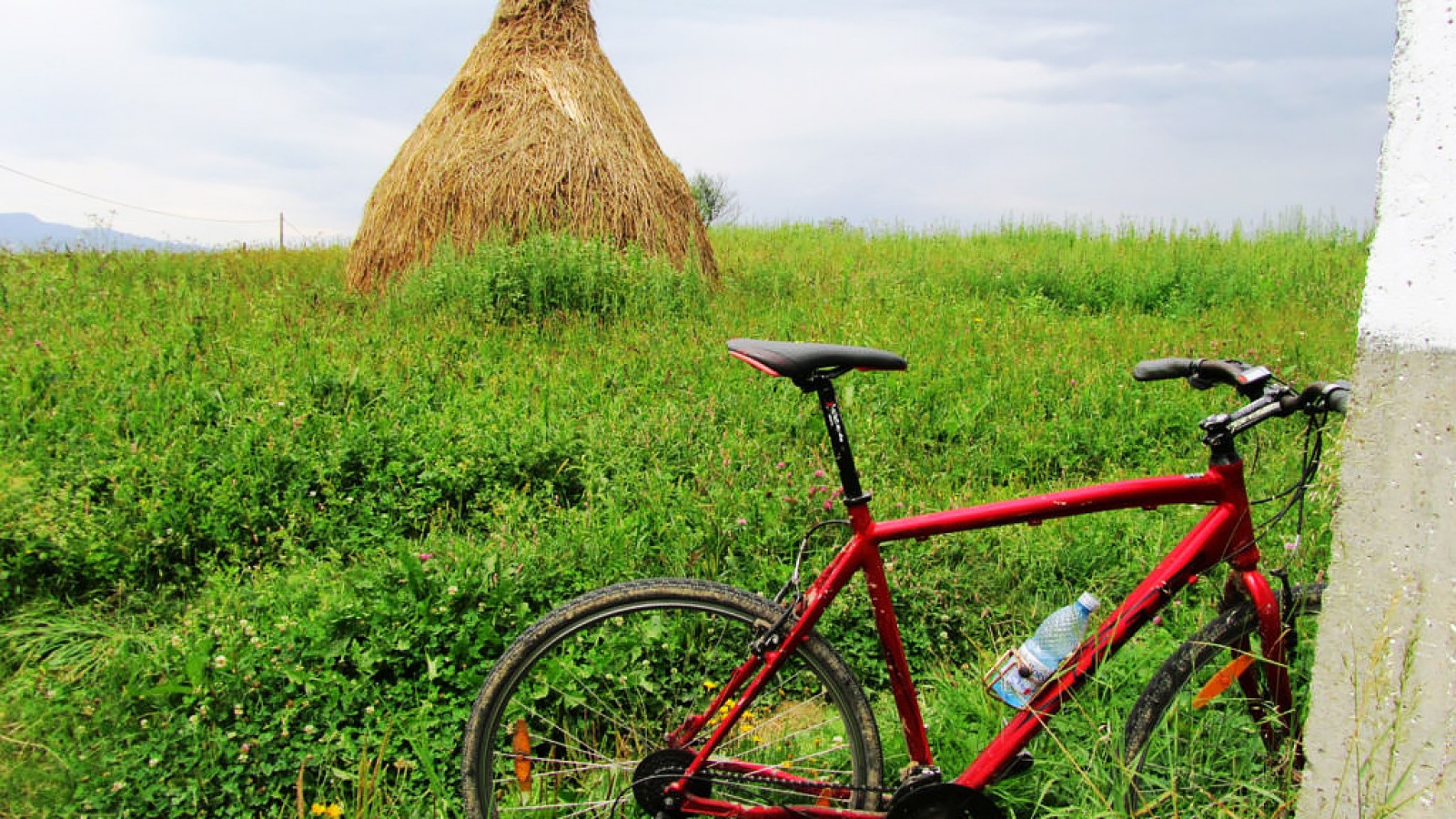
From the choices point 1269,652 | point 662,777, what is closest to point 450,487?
point 662,777

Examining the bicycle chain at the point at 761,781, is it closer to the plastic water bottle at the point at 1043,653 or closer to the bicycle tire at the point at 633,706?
the bicycle tire at the point at 633,706

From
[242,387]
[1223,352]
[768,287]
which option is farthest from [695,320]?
[1223,352]

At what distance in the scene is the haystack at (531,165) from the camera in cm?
764

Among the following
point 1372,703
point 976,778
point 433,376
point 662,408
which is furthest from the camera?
point 433,376

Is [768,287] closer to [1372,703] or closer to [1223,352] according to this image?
[1223,352]

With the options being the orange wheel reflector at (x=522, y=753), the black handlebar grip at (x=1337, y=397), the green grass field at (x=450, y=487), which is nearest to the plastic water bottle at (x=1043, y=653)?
the green grass field at (x=450, y=487)

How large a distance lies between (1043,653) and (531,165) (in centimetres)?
639

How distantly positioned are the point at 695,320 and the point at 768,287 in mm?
1557

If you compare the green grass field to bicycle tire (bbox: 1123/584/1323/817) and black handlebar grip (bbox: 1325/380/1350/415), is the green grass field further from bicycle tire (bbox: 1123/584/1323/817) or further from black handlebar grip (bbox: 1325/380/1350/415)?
black handlebar grip (bbox: 1325/380/1350/415)

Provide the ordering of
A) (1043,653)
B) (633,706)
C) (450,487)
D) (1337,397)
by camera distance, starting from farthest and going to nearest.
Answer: (450,487), (633,706), (1043,653), (1337,397)

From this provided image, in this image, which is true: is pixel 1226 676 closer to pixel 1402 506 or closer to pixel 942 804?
pixel 1402 506

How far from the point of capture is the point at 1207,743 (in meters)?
2.38

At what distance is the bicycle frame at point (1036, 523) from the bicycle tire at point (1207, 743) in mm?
77

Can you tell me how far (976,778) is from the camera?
227 cm
